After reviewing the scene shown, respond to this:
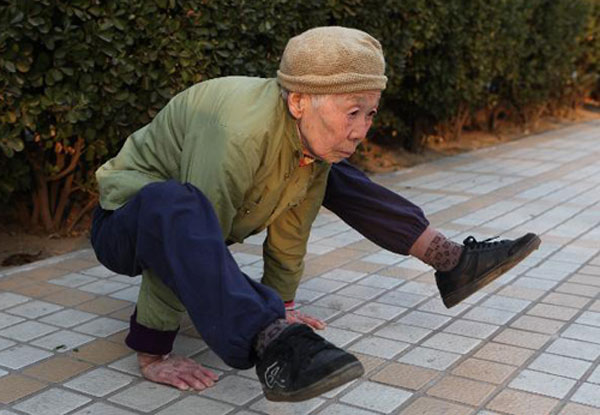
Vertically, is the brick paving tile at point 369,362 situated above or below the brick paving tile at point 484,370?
above

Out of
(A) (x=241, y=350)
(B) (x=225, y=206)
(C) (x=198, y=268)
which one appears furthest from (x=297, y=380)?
(B) (x=225, y=206)

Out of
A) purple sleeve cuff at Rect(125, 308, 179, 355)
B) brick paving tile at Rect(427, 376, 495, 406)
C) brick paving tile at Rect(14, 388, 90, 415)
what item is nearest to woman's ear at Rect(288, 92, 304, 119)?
purple sleeve cuff at Rect(125, 308, 179, 355)

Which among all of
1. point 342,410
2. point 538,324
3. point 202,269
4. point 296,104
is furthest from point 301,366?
point 538,324

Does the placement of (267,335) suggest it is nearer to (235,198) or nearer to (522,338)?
(235,198)

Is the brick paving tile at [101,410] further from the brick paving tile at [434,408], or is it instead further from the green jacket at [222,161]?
the brick paving tile at [434,408]

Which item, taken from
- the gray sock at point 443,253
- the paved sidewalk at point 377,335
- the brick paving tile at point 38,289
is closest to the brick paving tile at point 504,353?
the paved sidewalk at point 377,335

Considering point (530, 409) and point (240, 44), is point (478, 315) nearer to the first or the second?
point (530, 409)

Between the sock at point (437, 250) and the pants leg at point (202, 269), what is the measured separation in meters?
1.19

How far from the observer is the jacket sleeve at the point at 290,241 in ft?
11.1

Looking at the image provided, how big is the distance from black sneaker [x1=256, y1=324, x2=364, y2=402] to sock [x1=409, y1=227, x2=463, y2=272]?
49.6 inches

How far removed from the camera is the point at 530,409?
288 cm

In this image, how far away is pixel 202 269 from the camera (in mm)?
2484

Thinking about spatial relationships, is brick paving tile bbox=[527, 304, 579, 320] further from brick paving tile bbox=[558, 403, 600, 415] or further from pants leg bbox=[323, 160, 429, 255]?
brick paving tile bbox=[558, 403, 600, 415]

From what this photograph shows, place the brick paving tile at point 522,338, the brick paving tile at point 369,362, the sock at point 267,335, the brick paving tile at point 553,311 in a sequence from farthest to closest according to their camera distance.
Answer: the brick paving tile at point 553,311 → the brick paving tile at point 522,338 → the brick paving tile at point 369,362 → the sock at point 267,335
